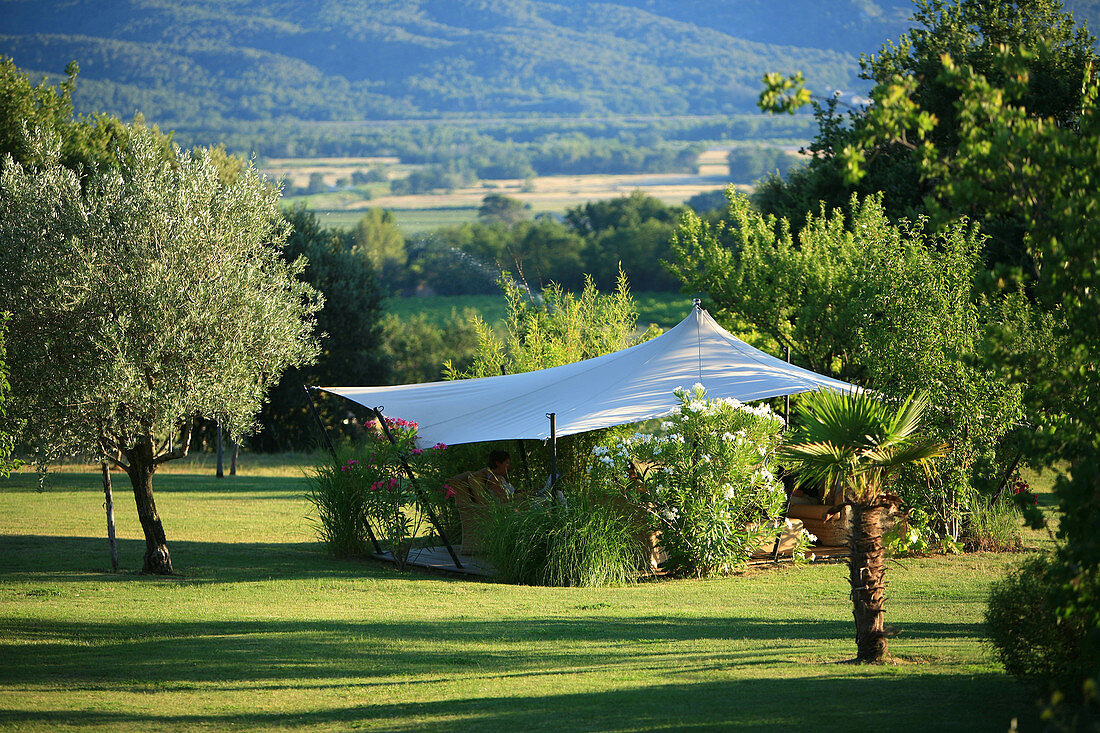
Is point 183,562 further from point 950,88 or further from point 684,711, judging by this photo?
point 950,88

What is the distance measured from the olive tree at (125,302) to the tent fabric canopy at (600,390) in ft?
7.35

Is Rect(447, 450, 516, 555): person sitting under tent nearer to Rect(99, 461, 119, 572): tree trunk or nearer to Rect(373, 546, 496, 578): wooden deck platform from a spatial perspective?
Rect(373, 546, 496, 578): wooden deck platform

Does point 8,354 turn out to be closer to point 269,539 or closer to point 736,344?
point 269,539

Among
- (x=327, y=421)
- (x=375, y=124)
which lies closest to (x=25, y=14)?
(x=375, y=124)

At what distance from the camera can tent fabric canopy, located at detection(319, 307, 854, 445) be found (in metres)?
11.2

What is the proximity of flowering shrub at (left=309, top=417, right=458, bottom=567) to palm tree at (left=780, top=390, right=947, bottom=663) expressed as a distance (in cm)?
555

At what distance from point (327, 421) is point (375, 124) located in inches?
6432

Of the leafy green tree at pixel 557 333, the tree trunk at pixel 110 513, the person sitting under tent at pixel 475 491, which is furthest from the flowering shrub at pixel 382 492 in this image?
the leafy green tree at pixel 557 333

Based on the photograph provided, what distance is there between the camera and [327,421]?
3381 cm

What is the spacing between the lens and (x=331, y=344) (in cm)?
3353

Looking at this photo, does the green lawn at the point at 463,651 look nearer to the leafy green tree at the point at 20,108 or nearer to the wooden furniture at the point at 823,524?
the wooden furniture at the point at 823,524

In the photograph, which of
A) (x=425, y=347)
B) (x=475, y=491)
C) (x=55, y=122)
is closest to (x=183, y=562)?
(x=475, y=491)

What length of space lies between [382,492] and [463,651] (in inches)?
169

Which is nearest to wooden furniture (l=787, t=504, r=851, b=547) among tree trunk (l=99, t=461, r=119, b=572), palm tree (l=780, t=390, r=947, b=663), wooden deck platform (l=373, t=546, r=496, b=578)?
wooden deck platform (l=373, t=546, r=496, b=578)
